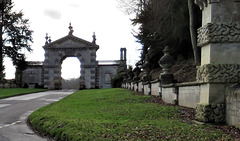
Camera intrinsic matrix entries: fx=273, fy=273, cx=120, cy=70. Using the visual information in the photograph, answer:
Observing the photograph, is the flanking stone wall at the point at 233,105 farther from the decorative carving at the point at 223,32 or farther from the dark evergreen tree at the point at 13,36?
the dark evergreen tree at the point at 13,36

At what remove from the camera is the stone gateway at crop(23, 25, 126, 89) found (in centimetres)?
4781

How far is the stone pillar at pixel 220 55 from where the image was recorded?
6672 millimetres

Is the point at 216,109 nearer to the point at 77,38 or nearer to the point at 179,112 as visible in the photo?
the point at 179,112

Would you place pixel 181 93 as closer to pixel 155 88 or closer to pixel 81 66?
pixel 155 88

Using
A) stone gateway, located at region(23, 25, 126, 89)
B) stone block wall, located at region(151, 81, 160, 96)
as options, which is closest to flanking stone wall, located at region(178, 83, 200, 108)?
stone block wall, located at region(151, 81, 160, 96)

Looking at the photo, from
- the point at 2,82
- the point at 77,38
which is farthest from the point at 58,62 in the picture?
the point at 2,82

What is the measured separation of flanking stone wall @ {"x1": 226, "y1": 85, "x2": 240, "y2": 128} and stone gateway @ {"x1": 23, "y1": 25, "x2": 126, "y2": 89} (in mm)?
41135

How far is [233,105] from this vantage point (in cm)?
623

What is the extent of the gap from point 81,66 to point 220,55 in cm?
4215

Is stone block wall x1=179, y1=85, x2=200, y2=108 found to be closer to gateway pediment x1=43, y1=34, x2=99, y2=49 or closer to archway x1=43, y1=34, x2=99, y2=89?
archway x1=43, y1=34, x2=99, y2=89

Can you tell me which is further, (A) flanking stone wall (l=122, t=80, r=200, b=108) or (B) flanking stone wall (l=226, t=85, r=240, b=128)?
(A) flanking stone wall (l=122, t=80, r=200, b=108)

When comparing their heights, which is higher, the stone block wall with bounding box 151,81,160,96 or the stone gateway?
the stone gateway

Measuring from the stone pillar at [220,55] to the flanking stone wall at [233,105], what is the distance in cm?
16

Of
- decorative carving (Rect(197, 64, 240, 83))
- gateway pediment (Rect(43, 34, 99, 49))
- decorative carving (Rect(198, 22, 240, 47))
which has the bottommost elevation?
decorative carving (Rect(197, 64, 240, 83))
